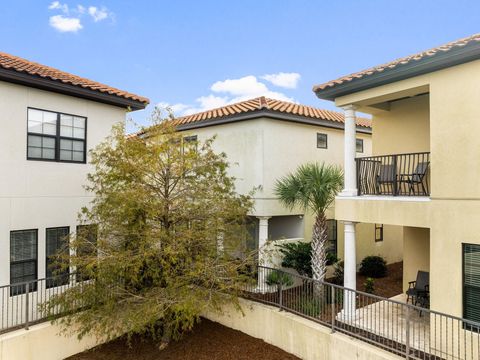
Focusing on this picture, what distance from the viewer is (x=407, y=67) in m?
9.09

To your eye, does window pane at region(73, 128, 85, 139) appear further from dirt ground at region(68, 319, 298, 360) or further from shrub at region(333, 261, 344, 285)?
shrub at region(333, 261, 344, 285)

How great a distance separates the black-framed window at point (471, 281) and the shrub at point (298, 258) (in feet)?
20.1

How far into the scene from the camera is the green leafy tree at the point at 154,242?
9.04 meters

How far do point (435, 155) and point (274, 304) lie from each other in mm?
6296

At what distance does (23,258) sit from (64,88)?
5.29 m

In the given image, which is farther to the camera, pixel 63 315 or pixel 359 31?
pixel 359 31

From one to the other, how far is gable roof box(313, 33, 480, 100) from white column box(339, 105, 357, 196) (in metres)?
0.67

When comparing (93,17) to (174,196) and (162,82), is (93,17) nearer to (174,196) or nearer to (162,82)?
(162,82)

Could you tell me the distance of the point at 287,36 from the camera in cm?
2295

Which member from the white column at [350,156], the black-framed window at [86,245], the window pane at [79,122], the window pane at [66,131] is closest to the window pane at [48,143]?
the window pane at [66,131]

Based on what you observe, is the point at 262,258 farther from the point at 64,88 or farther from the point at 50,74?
the point at 50,74

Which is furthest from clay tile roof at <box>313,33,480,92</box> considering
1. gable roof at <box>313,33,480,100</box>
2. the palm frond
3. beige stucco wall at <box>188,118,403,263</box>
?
beige stucco wall at <box>188,118,403,263</box>

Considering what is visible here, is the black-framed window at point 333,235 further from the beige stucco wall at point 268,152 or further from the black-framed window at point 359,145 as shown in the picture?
the black-framed window at point 359,145

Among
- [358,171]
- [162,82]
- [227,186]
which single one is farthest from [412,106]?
[162,82]
